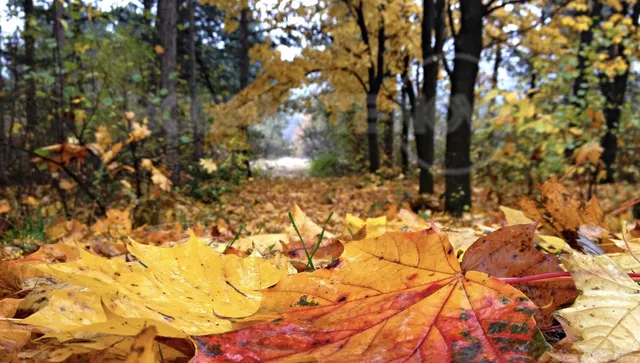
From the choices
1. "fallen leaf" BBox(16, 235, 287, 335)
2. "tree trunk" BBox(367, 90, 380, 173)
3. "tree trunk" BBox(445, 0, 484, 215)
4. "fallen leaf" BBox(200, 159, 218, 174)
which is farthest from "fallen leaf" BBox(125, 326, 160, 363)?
"tree trunk" BBox(367, 90, 380, 173)

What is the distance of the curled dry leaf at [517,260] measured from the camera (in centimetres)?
57

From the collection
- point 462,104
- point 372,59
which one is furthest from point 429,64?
point 372,59

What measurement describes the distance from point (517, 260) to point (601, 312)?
141 mm

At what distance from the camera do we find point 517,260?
59 centimetres

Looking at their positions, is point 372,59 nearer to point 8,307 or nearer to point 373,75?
point 373,75

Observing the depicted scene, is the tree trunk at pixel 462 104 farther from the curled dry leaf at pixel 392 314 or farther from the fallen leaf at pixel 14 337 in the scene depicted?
the fallen leaf at pixel 14 337

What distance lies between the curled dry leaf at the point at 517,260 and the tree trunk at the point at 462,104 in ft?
Result: 16.3

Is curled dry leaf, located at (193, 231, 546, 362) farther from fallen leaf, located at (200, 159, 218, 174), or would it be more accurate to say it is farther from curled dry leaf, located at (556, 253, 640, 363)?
fallen leaf, located at (200, 159, 218, 174)

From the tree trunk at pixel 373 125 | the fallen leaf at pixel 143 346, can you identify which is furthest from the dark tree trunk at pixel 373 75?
the fallen leaf at pixel 143 346

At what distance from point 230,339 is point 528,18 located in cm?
1338

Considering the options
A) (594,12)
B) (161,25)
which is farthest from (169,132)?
(594,12)

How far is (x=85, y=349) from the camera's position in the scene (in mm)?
425

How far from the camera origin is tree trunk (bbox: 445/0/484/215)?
5090 millimetres

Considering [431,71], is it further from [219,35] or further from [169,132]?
[219,35]
